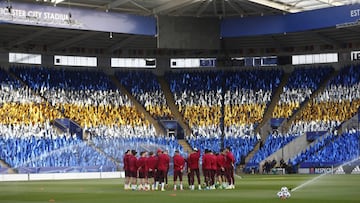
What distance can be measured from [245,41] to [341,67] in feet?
29.6

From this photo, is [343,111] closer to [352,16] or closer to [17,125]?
[352,16]

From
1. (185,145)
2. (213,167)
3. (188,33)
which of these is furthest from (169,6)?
(213,167)

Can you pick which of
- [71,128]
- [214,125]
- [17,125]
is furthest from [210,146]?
[17,125]

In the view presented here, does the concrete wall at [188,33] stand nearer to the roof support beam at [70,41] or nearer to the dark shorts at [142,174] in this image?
the roof support beam at [70,41]

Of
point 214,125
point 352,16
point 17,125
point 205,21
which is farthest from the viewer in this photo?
point 214,125

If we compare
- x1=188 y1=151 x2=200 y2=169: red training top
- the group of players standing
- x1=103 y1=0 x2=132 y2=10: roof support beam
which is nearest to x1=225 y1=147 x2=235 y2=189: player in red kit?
the group of players standing

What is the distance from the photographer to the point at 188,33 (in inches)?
2381

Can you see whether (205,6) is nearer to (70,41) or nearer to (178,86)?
(70,41)

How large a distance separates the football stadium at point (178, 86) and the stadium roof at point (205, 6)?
0.50 ft

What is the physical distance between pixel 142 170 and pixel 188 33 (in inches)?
1143

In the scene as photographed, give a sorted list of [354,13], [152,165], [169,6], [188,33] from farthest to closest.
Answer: [188,33]
[169,6]
[354,13]
[152,165]

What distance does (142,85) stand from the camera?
68.8 metres

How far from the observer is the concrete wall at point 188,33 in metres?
59.7

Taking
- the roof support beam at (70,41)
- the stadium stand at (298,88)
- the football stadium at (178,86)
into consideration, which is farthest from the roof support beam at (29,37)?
the stadium stand at (298,88)
